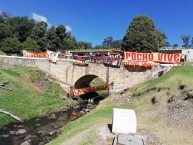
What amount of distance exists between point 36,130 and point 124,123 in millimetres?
13968

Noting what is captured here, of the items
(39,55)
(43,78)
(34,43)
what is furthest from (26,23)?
(43,78)

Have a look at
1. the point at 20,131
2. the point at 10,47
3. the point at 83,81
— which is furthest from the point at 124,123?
the point at 10,47

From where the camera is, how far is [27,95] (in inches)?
1777

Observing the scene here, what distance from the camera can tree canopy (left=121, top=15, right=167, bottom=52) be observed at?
7890 cm

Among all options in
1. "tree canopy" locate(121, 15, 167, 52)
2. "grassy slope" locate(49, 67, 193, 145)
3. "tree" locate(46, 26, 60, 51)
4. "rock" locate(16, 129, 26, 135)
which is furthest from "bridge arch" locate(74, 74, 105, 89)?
"tree" locate(46, 26, 60, 51)

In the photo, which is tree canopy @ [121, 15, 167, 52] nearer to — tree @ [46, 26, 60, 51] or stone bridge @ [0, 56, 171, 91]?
stone bridge @ [0, 56, 171, 91]

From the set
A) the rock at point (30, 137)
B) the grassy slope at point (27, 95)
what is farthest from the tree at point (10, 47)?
the rock at point (30, 137)

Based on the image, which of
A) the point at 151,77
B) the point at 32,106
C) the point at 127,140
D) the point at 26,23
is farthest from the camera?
the point at 26,23

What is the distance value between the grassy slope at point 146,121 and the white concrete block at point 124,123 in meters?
1.87

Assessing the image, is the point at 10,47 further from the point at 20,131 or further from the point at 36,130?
the point at 20,131

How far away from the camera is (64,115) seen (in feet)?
136

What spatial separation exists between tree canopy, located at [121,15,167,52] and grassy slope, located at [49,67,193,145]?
128 feet

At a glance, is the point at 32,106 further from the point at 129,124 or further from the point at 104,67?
the point at 129,124

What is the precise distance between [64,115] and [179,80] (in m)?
16.8
